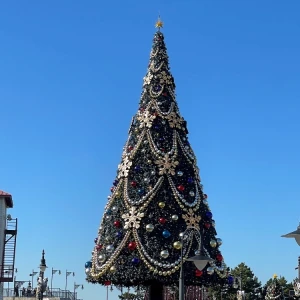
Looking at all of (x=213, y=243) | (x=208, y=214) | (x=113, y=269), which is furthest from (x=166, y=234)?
(x=208, y=214)

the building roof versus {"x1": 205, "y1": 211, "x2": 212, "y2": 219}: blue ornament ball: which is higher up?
the building roof

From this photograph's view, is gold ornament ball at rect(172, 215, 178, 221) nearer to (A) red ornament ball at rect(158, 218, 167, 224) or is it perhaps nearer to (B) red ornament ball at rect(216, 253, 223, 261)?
(A) red ornament ball at rect(158, 218, 167, 224)

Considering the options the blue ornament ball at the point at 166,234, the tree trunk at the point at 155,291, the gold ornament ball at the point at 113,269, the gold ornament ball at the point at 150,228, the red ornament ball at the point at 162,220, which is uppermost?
the red ornament ball at the point at 162,220

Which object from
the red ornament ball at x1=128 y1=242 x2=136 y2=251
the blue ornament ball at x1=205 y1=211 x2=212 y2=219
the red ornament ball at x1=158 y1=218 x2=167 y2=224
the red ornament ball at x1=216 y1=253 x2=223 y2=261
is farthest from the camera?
the blue ornament ball at x1=205 y1=211 x2=212 y2=219

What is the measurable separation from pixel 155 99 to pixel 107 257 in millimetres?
6751

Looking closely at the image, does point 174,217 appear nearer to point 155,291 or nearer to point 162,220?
point 162,220

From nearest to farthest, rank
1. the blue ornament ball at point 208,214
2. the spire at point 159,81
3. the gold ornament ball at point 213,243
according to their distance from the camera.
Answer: the gold ornament ball at point 213,243
the blue ornament ball at point 208,214
the spire at point 159,81

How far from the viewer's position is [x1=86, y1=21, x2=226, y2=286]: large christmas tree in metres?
20.3

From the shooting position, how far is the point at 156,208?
20891mm

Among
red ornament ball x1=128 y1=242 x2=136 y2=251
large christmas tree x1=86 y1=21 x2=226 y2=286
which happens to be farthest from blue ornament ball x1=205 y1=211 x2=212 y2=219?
red ornament ball x1=128 y1=242 x2=136 y2=251

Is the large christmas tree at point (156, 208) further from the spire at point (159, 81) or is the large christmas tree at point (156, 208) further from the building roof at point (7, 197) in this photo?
the building roof at point (7, 197)

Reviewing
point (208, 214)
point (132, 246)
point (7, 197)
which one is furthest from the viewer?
point (7, 197)

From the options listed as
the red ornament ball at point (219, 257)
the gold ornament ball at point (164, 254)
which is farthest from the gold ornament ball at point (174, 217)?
the red ornament ball at point (219, 257)

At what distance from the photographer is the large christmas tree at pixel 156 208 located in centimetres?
2030
